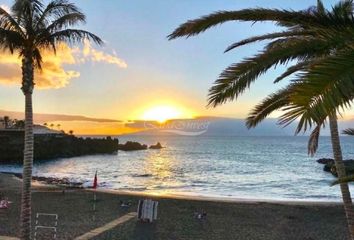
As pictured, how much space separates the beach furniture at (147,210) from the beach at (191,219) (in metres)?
0.27

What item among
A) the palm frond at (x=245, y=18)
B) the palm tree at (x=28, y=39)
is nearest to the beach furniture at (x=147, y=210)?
the palm tree at (x=28, y=39)

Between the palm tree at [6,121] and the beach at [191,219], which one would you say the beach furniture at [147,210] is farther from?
the palm tree at [6,121]

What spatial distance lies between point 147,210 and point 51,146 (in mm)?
83628

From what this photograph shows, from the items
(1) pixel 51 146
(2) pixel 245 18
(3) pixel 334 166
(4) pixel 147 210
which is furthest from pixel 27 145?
(1) pixel 51 146

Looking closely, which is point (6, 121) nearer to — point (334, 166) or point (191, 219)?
point (334, 166)

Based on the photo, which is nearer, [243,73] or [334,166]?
[243,73]

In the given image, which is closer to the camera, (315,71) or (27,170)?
(315,71)

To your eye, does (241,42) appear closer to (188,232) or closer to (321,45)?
(321,45)

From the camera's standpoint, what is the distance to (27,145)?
11547 millimetres

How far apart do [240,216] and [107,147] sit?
10323 cm

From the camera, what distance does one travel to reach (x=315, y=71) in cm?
433

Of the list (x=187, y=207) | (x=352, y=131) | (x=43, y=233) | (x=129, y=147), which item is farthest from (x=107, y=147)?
(x=352, y=131)

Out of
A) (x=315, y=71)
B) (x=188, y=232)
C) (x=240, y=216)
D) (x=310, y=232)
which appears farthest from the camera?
(x=240, y=216)

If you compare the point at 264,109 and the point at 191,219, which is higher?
the point at 264,109
